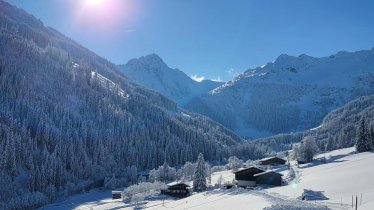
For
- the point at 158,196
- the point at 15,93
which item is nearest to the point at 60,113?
the point at 15,93

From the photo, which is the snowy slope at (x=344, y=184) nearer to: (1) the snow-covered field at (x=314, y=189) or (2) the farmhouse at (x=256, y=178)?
(1) the snow-covered field at (x=314, y=189)

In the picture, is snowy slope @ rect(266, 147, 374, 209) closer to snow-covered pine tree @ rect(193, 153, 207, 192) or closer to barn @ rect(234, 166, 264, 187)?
barn @ rect(234, 166, 264, 187)

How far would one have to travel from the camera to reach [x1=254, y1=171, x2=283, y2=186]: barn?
302 feet

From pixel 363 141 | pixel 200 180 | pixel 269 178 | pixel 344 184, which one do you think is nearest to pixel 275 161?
pixel 363 141

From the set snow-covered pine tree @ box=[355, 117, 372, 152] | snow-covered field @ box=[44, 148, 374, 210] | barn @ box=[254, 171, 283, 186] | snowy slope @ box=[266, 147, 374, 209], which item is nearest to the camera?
snow-covered field @ box=[44, 148, 374, 210]

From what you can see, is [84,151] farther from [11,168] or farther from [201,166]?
[201,166]

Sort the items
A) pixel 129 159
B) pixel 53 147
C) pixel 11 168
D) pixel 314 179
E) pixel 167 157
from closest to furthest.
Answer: pixel 314 179 < pixel 11 168 < pixel 53 147 < pixel 129 159 < pixel 167 157

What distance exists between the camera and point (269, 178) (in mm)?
94312

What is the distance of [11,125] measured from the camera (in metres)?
162

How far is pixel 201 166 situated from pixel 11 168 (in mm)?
68250

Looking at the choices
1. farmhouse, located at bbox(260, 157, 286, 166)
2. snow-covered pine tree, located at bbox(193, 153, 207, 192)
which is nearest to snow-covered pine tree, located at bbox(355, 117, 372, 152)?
farmhouse, located at bbox(260, 157, 286, 166)

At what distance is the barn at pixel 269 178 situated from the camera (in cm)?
9206

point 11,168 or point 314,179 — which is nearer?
point 314,179

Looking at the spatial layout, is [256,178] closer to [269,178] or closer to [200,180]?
[269,178]
